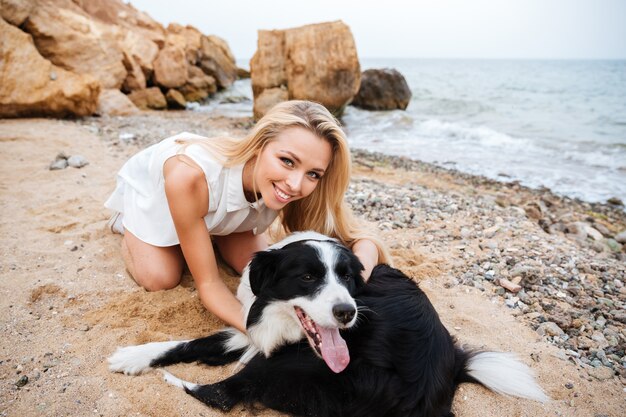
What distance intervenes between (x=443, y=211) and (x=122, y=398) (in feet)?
13.4

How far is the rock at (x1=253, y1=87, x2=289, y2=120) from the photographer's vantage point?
12.9m

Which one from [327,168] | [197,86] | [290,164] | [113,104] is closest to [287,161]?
[290,164]

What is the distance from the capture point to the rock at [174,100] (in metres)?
16.4

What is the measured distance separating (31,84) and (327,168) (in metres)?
8.17

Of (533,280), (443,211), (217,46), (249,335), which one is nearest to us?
(249,335)

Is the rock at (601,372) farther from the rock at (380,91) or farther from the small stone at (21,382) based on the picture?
the rock at (380,91)

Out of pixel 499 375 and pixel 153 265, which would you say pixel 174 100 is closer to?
pixel 153 265

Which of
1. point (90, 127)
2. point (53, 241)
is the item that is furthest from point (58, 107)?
point (53, 241)

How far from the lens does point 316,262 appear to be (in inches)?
87.5

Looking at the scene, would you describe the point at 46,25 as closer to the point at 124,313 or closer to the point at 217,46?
the point at 124,313

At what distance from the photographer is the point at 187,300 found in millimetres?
2959

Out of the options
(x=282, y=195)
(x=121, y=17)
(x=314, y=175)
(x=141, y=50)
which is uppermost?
(x=121, y=17)

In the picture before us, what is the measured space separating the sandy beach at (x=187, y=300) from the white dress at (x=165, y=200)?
1.30 ft

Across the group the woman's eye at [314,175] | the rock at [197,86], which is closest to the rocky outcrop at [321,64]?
the rock at [197,86]
